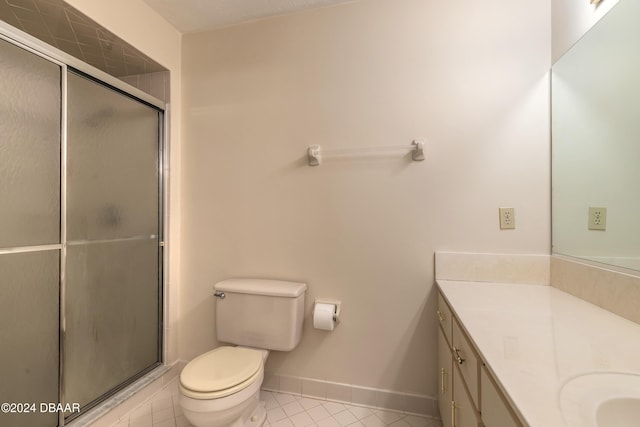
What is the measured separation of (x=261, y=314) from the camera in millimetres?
1529

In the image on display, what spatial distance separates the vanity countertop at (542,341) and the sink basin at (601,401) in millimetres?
15

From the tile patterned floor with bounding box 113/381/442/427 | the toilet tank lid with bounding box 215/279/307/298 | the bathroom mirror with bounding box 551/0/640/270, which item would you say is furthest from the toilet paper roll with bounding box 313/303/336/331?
the bathroom mirror with bounding box 551/0/640/270

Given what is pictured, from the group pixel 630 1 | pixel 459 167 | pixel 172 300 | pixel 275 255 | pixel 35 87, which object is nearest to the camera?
pixel 630 1

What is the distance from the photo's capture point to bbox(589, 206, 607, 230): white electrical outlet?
111 cm

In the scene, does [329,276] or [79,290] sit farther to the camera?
[329,276]

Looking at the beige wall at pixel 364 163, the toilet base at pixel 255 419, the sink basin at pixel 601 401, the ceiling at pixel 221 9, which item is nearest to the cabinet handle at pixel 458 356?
the sink basin at pixel 601 401

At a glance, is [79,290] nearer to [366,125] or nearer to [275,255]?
[275,255]

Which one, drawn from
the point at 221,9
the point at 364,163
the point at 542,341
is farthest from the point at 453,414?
the point at 221,9

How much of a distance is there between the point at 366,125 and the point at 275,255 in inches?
37.4

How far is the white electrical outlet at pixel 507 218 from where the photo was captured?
1.40 metres

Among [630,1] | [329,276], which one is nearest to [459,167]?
[630,1]

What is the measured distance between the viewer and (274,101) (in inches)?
67.2

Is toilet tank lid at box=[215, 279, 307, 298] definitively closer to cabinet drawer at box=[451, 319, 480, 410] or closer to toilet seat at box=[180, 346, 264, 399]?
toilet seat at box=[180, 346, 264, 399]

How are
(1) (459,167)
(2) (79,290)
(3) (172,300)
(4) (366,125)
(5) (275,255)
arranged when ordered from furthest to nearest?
(3) (172,300) → (5) (275,255) → (4) (366,125) → (1) (459,167) → (2) (79,290)
